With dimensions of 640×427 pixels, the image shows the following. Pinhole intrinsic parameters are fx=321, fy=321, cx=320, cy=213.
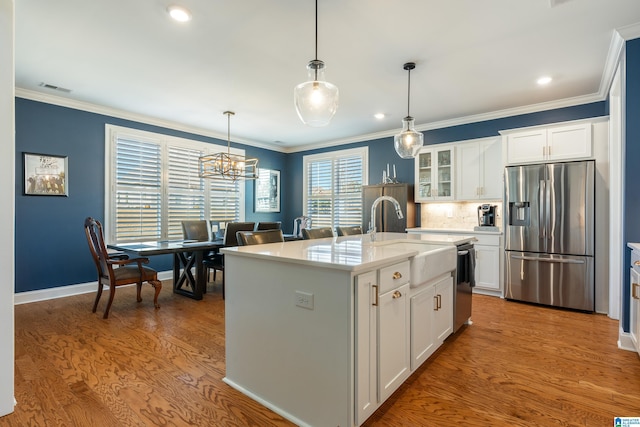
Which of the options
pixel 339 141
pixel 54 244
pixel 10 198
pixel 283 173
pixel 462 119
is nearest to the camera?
pixel 10 198

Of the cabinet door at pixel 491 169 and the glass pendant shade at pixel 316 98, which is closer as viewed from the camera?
the glass pendant shade at pixel 316 98

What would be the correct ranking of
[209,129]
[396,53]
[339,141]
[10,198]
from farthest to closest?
[339,141] → [209,129] → [396,53] → [10,198]

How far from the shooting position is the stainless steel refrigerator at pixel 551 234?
3719mm

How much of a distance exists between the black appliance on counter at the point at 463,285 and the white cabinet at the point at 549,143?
184 cm

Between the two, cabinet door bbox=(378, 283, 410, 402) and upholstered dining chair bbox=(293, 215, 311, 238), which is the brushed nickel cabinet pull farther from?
upholstered dining chair bbox=(293, 215, 311, 238)

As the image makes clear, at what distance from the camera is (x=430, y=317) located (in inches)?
95.2

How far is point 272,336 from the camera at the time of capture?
1.88 m

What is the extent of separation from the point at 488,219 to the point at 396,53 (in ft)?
9.27

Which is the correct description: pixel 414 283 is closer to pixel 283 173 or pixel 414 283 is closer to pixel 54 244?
pixel 54 244

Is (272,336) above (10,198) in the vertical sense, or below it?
below

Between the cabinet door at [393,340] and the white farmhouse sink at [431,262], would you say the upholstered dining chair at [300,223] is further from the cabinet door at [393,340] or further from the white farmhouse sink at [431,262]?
the cabinet door at [393,340]

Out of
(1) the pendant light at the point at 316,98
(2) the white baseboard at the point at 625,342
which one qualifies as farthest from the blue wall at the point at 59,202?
(2) the white baseboard at the point at 625,342

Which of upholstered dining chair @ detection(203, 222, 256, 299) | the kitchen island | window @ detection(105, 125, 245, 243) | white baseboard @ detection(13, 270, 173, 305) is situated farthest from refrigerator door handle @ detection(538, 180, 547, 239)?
white baseboard @ detection(13, 270, 173, 305)

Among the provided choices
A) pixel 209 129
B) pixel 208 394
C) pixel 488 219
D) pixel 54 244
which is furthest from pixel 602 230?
pixel 54 244
